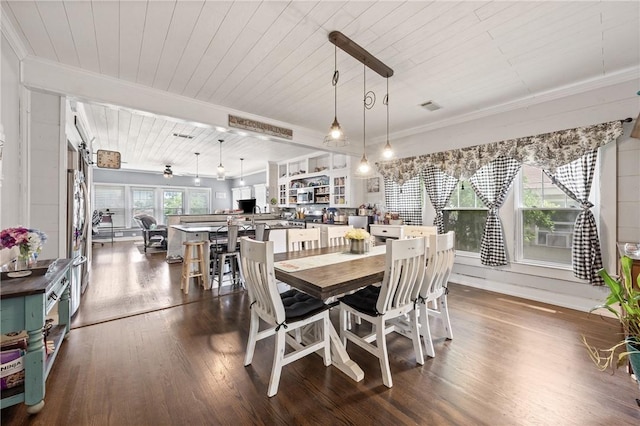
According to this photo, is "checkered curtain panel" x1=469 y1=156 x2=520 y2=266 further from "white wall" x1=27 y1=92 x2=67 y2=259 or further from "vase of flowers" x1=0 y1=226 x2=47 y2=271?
"white wall" x1=27 y1=92 x2=67 y2=259

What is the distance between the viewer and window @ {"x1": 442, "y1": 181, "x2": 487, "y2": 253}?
405cm

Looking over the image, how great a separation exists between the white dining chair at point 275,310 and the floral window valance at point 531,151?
3.29 m

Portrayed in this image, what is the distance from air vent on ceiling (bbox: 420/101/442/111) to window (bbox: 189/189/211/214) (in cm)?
990

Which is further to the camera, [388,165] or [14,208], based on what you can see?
[388,165]

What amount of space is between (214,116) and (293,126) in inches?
51.3

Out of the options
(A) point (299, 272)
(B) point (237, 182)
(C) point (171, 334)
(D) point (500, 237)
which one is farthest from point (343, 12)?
(B) point (237, 182)

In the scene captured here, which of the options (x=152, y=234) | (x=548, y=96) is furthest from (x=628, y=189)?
(x=152, y=234)

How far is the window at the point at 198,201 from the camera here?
36.0ft

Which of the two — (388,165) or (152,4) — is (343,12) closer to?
(152,4)

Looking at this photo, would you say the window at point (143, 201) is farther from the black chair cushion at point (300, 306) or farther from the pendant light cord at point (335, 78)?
the black chair cushion at point (300, 306)

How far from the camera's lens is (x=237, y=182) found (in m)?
11.3

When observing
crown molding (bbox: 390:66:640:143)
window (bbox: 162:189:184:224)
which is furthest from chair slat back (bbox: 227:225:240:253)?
window (bbox: 162:189:184:224)

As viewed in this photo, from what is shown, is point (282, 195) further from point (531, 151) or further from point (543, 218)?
point (543, 218)

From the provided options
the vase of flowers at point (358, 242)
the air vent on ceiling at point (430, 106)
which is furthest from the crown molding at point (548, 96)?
the vase of flowers at point (358, 242)
